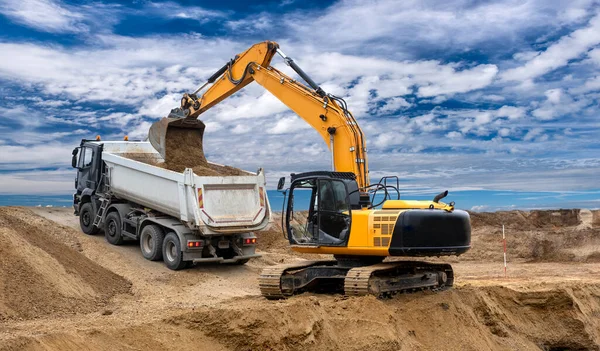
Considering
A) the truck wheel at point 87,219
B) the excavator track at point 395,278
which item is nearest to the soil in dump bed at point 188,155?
the truck wheel at point 87,219

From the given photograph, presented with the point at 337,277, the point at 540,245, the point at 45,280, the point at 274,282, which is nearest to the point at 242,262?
the point at 274,282

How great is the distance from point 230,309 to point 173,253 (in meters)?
6.61

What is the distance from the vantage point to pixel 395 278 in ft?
35.4

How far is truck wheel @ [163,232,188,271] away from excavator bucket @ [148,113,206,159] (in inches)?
87.9

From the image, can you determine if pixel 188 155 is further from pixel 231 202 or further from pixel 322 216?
pixel 322 216

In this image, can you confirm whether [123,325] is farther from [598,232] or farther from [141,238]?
[598,232]

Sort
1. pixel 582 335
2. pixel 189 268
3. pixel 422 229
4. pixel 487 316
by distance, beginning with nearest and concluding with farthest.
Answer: pixel 422 229, pixel 487 316, pixel 582 335, pixel 189 268

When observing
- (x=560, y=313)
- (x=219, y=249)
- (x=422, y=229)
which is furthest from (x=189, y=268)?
(x=560, y=313)

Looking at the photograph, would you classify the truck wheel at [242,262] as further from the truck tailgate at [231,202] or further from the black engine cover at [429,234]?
the black engine cover at [429,234]

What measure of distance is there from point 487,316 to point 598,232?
12929 mm

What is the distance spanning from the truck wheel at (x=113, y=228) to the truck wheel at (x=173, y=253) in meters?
1.98

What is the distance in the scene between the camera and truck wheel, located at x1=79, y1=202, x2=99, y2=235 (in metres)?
17.6

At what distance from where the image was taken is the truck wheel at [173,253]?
14602mm

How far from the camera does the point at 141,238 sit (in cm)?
1572
